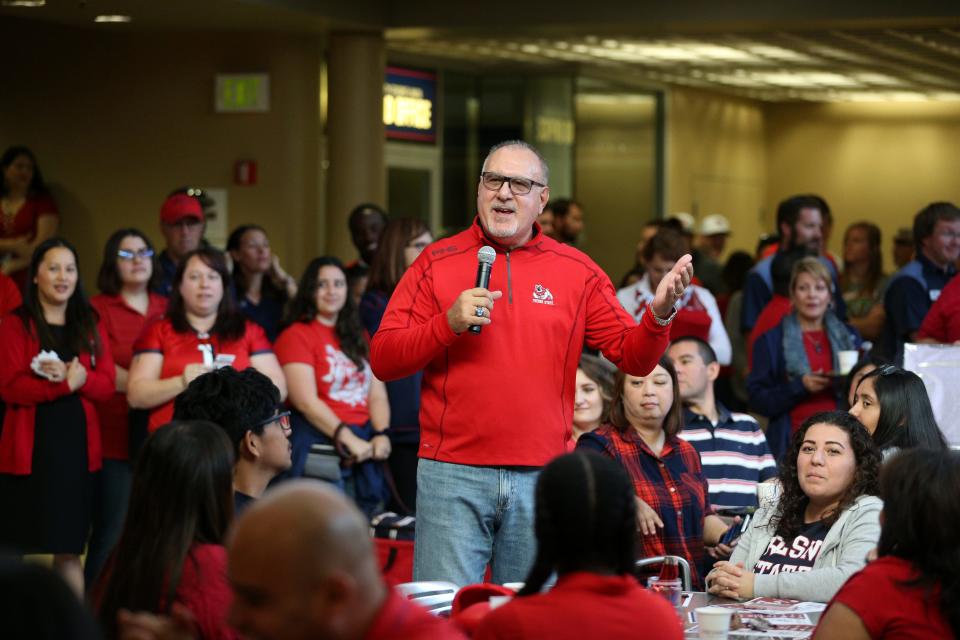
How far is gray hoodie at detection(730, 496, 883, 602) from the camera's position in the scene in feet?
12.8

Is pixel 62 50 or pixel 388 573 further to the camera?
pixel 62 50

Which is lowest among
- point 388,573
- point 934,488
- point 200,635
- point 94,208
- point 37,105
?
point 388,573

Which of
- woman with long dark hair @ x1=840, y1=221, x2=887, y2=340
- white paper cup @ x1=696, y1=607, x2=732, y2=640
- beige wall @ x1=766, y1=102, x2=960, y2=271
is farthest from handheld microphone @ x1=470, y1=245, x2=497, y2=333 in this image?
beige wall @ x1=766, y1=102, x2=960, y2=271

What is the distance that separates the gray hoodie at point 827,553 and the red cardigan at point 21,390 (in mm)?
3107

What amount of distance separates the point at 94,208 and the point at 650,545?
267 inches

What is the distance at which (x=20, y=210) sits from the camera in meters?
9.04

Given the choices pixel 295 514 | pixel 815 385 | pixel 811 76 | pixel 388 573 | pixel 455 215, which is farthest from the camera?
pixel 811 76

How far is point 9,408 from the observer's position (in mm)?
6105

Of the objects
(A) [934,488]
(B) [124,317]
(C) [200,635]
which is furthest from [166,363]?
(A) [934,488]

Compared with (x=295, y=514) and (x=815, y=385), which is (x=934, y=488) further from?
(x=815, y=385)

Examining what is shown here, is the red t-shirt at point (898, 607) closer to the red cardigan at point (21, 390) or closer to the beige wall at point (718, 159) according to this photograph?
the red cardigan at point (21, 390)

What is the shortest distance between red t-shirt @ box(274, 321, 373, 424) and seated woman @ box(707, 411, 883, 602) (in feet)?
9.19

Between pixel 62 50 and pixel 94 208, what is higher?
pixel 62 50

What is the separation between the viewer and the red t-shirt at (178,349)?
243 inches
